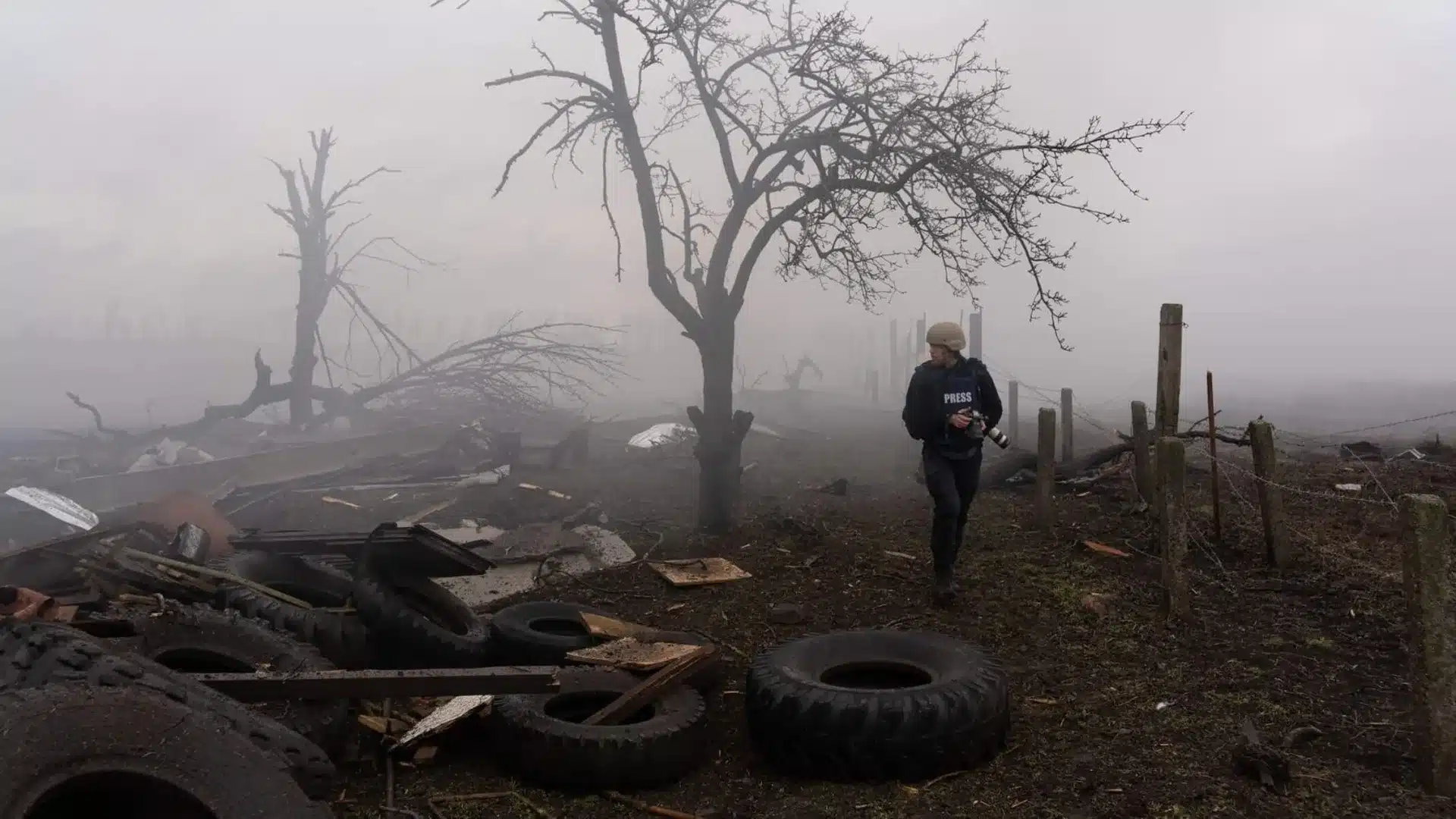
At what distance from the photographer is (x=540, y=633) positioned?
575cm

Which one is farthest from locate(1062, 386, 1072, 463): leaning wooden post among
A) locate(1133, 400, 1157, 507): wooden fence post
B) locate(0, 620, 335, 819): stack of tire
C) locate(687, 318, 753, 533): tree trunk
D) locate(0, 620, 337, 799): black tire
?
locate(0, 620, 335, 819): stack of tire

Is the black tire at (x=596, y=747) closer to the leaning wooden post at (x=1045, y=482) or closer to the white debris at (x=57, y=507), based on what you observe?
the leaning wooden post at (x=1045, y=482)

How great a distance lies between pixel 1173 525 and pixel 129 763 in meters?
5.51

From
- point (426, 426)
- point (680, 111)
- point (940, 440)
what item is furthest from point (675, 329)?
point (940, 440)

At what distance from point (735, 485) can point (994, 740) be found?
18.2 ft

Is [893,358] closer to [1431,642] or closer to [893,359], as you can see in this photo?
[893,359]

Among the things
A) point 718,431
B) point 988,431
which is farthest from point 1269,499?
point 718,431

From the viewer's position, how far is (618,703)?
4613 millimetres

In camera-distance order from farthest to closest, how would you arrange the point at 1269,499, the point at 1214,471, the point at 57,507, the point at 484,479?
the point at 484,479
the point at 57,507
the point at 1214,471
the point at 1269,499

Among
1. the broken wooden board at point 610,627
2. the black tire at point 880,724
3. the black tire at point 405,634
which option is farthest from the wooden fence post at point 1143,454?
the black tire at point 405,634

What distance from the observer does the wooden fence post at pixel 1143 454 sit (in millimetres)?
8211

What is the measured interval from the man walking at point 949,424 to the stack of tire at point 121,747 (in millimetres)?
4400

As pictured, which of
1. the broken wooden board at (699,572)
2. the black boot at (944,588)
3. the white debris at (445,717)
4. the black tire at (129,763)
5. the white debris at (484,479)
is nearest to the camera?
the black tire at (129,763)

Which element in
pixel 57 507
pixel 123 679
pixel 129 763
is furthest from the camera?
pixel 57 507
